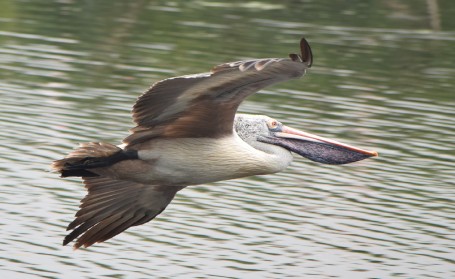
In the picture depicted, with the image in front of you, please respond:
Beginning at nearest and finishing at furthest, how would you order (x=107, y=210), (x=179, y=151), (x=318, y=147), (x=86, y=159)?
1. (x=86, y=159)
2. (x=179, y=151)
3. (x=318, y=147)
4. (x=107, y=210)

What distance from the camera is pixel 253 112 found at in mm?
15586

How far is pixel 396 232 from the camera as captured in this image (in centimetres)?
1129

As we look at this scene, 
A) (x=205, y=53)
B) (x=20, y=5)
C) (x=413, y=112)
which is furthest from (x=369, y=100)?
(x=20, y=5)

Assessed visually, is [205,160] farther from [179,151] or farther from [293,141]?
[293,141]

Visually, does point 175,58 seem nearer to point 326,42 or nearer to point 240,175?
point 326,42

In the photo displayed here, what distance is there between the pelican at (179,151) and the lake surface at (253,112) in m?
1.21

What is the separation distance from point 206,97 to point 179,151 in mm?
582

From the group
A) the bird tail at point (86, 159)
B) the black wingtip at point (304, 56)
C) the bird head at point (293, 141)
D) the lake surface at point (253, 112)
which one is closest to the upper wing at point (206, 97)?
the black wingtip at point (304, 56)

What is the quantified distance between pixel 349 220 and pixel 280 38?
963cm

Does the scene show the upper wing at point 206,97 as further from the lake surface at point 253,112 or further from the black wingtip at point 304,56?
the lake surface at point 253,112

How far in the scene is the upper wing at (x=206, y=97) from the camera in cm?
720

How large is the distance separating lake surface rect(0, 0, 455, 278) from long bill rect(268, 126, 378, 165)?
5.82ft

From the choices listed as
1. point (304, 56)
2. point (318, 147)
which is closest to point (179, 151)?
point (318, 147)

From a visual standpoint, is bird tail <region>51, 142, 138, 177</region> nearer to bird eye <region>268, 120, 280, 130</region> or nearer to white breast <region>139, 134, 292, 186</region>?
white breast <region>139, 134, 292, 186</region>
